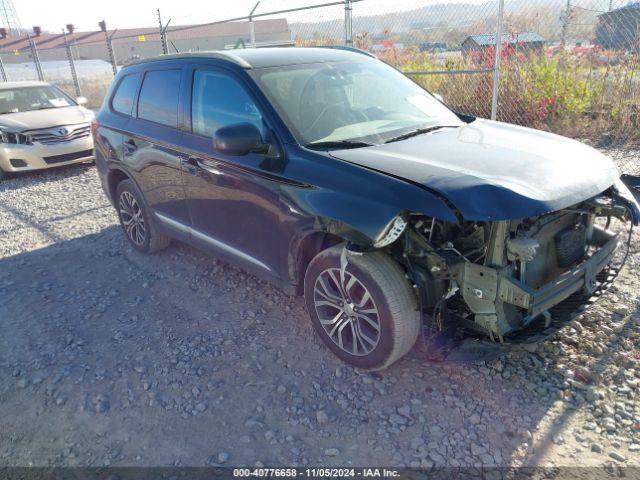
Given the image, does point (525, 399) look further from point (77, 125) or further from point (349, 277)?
point (77, 125)

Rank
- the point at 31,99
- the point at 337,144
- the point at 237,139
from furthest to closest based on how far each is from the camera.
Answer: the point at 31,99, the point at 337,144, the point at 237,139

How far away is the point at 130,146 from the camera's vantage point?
4590mm

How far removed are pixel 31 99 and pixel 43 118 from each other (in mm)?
1069

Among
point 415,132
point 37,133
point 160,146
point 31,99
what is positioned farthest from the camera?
point 31,99

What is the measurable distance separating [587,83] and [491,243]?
705cm

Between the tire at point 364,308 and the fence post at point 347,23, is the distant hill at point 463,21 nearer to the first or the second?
the fence post at point 347,23

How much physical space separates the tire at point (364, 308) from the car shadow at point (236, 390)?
18 cm

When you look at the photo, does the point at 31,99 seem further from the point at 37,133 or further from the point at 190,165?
the point at 190,165

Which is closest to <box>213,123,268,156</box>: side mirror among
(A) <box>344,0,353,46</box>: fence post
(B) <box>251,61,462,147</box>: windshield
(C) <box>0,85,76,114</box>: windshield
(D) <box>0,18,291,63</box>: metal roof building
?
(B) <box>251,61,462,147</box>: windshield

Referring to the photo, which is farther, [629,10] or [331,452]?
[629,10]

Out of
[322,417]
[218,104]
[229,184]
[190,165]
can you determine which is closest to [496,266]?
[322,417]

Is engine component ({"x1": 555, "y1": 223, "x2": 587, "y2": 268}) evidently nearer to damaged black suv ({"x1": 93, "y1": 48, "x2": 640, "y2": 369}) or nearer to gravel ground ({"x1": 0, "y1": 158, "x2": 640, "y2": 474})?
damaged black suv ({"x1": 93, "y1": 48, "x2": 640, "y2": 369})

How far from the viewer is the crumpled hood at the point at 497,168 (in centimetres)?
242

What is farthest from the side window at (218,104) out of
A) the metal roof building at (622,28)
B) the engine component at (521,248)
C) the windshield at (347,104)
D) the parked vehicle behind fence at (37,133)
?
the metal roof building at (622,28)
